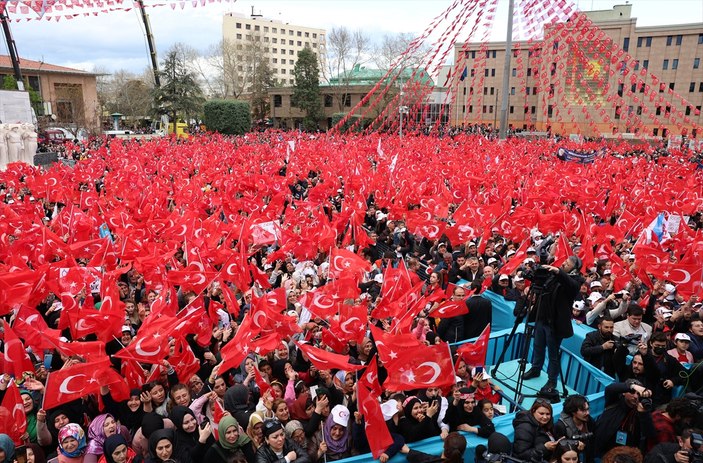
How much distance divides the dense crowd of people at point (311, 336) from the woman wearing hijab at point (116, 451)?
0.09ft

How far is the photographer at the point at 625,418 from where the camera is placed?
485 centimetres

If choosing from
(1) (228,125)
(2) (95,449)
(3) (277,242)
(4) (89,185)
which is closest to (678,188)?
(3) (277,242)

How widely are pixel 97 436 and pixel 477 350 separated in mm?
3951

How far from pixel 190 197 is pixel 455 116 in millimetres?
55605

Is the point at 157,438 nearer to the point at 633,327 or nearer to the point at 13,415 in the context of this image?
the point at 13,415

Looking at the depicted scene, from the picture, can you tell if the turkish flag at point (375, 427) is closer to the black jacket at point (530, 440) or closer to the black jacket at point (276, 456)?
the black jacket at point (276, 456)

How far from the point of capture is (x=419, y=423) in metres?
5.12

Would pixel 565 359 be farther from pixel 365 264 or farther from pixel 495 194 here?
pixel 495 194

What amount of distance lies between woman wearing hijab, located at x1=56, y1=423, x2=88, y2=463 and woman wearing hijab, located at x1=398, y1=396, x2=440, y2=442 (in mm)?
2984

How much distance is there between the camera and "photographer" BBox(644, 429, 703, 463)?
13.2ft

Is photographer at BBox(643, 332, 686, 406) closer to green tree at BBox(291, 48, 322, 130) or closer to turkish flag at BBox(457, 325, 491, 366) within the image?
turkish flag at BBox(457, 325, 491, 366)

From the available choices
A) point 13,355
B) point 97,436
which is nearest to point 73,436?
point 97,436

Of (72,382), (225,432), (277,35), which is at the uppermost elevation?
(277,35)

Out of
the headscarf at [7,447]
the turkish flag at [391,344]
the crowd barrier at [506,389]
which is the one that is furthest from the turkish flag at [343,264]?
the headscarf at [7,447]
